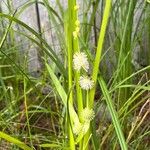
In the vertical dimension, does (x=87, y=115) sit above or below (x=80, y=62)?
below

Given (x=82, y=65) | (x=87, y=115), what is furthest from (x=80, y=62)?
(x=87, y=115)

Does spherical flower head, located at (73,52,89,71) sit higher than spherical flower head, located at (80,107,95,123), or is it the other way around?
spherical flower head, located at (73,52,89,71)

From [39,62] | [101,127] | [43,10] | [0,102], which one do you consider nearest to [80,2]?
[43,10]

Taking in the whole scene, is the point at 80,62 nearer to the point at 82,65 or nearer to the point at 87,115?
the point at 82,65

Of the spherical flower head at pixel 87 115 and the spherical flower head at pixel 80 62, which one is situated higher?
the spherical flower head at pixel 80 62

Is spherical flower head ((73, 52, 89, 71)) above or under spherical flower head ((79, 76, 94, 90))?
above

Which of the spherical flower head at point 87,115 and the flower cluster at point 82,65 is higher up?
the flower cluster at point 82,65

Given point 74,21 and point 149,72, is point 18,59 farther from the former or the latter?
point 74,21

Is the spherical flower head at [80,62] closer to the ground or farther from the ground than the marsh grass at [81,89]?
farther from the ground
